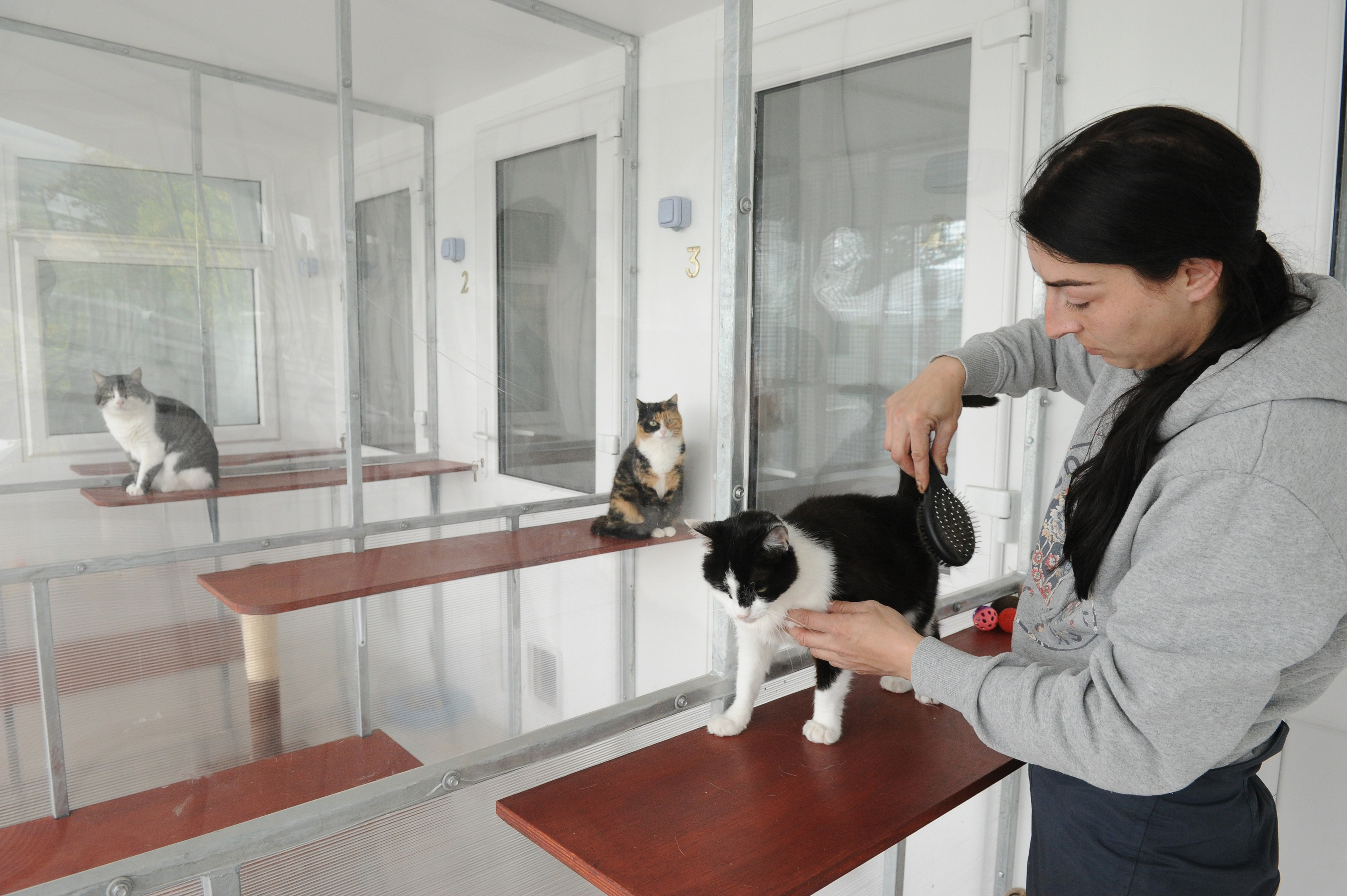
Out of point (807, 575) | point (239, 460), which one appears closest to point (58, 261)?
point (239, 460)

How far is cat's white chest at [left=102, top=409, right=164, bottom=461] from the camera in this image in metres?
0.86

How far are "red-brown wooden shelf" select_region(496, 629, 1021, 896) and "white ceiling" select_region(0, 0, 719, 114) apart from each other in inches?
37.5

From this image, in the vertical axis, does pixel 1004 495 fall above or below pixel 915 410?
below

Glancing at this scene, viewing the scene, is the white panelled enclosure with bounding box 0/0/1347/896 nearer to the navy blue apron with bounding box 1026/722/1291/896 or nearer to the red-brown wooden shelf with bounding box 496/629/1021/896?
the red-brown wooden shelf with bounding box 496/629/1021/896

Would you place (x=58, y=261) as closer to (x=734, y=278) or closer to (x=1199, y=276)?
(x=734, y=278)

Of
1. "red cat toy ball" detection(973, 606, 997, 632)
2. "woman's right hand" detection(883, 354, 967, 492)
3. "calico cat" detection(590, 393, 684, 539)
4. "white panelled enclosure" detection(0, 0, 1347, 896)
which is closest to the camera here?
"white panelled enclosure" detection(0, 0, 1347, 896)

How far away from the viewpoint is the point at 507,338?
1.26 metres

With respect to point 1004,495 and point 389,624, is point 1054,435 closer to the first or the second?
point 1004,495

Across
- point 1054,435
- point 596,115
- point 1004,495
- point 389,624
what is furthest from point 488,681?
point 1054,435

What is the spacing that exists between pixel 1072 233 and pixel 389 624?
96 cm

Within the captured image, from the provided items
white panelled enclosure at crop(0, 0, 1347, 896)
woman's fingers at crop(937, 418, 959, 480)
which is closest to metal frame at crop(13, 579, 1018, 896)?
white panelled enclosure at crop(0, 0, 1347, 896)

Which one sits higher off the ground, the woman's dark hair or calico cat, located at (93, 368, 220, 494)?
the woman's dark hair

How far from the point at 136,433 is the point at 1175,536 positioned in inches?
40.1

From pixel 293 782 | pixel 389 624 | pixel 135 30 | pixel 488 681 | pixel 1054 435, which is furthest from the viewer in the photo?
pixel 1054 435
